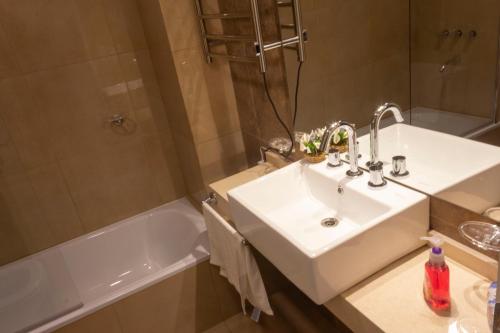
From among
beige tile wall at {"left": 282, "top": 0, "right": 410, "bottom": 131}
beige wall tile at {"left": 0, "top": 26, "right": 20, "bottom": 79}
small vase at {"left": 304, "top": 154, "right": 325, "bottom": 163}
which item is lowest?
small vase at {"left": 304, "top": 154, "right": 325, "bottom": 163}

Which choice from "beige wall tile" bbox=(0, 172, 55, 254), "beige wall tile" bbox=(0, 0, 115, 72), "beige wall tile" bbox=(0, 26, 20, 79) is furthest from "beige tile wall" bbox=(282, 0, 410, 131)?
"beige wall tile" bbox=(0, 172, 55, 254)

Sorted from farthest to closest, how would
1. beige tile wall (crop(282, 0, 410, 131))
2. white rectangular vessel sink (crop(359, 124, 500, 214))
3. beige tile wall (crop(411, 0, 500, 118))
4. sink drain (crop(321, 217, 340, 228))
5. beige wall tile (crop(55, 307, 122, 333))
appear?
beige wall tile (crop(55, 307, 122, 333)) → sink drain (crop(321, 217, 340, 228)) → beige tile wall (crop(282, 0, 410, 131)) → white rectangular vessel sink (crop(359, 124, 500, 214)) → beige tile wall (crop(411, 0, 500, 118))

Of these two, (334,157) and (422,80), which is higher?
(422,80)

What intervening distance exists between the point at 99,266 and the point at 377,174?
6.12 ft

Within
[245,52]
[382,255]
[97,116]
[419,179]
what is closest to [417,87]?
[419,179]

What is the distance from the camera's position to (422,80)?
117cm

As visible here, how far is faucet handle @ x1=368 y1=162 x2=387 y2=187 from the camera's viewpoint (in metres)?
1.29

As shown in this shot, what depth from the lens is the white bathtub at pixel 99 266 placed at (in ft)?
6.40

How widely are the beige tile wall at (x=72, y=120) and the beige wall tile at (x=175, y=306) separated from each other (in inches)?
29.2

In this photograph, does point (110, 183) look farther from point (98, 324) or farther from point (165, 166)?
point (98, 324)

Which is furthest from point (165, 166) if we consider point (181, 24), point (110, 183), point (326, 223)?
point (326, 223)

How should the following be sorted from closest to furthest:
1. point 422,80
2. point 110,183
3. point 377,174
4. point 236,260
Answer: point 422,80 < point 377,174 < point 236,260 < point 110,183

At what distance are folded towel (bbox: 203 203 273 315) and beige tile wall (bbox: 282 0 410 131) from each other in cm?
60

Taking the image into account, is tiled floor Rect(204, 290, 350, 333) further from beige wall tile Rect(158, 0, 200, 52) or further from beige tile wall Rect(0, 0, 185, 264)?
beige wall tile Rect(158, 0, 200, 52)
